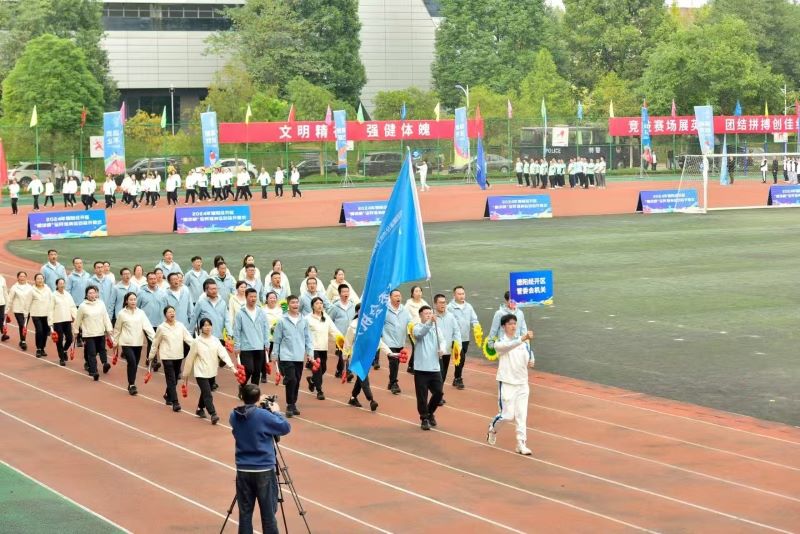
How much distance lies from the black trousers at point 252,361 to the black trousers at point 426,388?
2.55 metres

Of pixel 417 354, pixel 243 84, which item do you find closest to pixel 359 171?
pixel 243 84

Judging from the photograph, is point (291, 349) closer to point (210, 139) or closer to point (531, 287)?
point (531, 287)

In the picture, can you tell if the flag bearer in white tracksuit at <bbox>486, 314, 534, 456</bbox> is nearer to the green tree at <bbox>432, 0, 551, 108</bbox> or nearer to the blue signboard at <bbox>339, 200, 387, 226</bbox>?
the blue signboard at <bbox>339, 200, 387, 226</bbox>

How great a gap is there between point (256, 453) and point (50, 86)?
60.3 m

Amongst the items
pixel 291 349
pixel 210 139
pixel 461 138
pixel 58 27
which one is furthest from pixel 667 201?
pixel 58 27

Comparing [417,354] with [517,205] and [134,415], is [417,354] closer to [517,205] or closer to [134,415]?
[134,415]

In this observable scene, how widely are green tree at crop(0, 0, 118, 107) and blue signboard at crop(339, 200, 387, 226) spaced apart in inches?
1434

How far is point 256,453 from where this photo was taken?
9.99 meters

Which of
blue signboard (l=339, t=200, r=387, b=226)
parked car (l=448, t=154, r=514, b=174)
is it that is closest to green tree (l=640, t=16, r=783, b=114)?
parked car (l=448, t=154, r=514, b=174)

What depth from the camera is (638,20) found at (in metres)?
92.6

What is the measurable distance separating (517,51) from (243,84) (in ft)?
76.2

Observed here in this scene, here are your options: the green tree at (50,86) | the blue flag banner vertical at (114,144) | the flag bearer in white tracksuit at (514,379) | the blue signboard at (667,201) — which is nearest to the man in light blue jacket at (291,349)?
the flag bearer in white tracksuit at (514,379)

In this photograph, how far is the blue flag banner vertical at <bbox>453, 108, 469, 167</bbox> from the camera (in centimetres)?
6123

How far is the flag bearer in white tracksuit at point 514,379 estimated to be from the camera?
1381 cm
